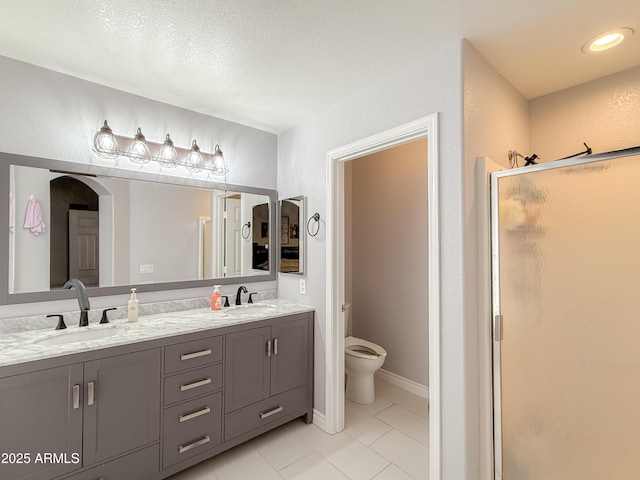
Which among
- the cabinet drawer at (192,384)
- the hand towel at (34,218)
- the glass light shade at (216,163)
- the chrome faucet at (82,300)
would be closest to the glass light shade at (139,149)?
the glass light shade at (216,163)

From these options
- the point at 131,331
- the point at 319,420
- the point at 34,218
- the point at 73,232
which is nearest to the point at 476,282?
the point at 319,420

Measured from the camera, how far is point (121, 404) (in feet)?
5.14

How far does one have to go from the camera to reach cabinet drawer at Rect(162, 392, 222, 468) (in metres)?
1.72

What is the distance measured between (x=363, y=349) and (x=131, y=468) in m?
1.95

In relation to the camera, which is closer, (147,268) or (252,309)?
(147,268)

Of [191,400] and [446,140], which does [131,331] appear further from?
[446,140]

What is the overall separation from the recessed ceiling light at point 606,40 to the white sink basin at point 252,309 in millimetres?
2477

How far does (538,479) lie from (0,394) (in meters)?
2.50

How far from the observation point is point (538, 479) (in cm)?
151

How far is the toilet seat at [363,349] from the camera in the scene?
268cm

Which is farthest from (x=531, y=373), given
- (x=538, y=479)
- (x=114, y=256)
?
(x=114, y=256)

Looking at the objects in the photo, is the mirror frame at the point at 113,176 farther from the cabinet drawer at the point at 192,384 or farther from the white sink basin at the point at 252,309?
the cabinet drawer at the point at 192,384

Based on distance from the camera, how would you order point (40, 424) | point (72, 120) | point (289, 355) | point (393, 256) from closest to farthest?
1. point (40, 424)
2. point (72, 120)
3. point (289, 355)
4. point (393, 256)

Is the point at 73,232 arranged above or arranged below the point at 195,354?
above
